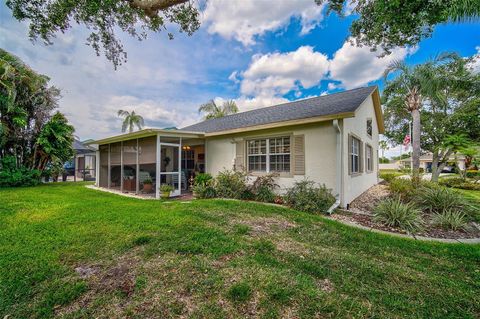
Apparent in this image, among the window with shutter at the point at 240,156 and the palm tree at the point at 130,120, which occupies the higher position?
the palm tree at the point at 130,120

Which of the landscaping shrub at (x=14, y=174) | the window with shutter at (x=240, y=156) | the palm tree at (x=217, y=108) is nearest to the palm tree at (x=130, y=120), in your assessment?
the palm tree at (x=217, y=108)

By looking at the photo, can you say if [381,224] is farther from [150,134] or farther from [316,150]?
[150,134]

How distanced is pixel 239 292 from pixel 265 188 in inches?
208

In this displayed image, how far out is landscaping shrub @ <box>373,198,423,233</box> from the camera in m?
4.89

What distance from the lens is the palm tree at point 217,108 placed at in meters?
26.1

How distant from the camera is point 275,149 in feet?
26.6

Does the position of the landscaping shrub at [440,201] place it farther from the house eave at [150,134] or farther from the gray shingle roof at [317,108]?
the house eave at [150,134]

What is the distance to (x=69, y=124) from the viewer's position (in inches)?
507

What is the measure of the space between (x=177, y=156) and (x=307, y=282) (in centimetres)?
751

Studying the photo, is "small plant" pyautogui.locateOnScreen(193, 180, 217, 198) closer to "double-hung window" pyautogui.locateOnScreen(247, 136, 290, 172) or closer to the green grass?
"double-hung window" pyautogui.locateOnScreen(247, 136, 290, 172)

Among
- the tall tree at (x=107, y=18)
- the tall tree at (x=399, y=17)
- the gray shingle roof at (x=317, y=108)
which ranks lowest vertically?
the gray shingle roof at (x=317, y=108)

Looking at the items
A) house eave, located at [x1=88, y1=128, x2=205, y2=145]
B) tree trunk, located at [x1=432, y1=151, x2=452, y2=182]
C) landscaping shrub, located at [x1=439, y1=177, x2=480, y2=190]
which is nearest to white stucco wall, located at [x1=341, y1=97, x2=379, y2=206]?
house eave, located at [x1=88, y1=128, x2=205, y2=145]

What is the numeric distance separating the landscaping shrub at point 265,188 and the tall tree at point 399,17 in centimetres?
536

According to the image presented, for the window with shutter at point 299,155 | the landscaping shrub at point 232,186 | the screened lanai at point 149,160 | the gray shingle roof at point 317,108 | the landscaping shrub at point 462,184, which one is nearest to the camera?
the gray shingle roof at point 317,108
